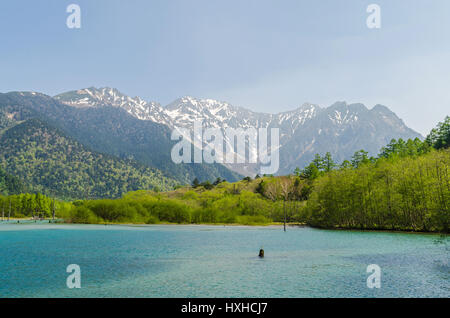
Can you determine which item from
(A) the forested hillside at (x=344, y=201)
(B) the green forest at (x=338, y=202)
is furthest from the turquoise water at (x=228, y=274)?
(B) the green forest at (x=338, y=202)

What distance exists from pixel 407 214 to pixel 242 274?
61126 millimetres

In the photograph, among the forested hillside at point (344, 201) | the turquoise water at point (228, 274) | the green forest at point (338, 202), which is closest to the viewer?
the turquoise water at point (228, 274)

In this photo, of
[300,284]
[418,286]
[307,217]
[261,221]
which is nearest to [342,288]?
[300,284]

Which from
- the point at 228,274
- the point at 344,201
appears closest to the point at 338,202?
the point at 344,201

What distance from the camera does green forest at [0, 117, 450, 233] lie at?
7131cm

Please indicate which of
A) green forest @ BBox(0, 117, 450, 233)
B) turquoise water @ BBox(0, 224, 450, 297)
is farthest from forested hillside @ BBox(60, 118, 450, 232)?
turquoise water @ BBox(0, 224, 450, 297)

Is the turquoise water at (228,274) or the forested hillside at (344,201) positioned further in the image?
the forested hillside at (344,201)

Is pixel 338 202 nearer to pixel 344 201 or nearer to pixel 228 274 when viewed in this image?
pixel 344 201

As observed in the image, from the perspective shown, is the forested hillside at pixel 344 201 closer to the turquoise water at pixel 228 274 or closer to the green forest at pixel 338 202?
the green forest at pixel 338 202

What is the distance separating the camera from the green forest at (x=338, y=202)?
71.3 meters

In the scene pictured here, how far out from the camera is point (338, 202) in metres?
96.8

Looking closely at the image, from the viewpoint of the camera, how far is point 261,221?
128 meters
